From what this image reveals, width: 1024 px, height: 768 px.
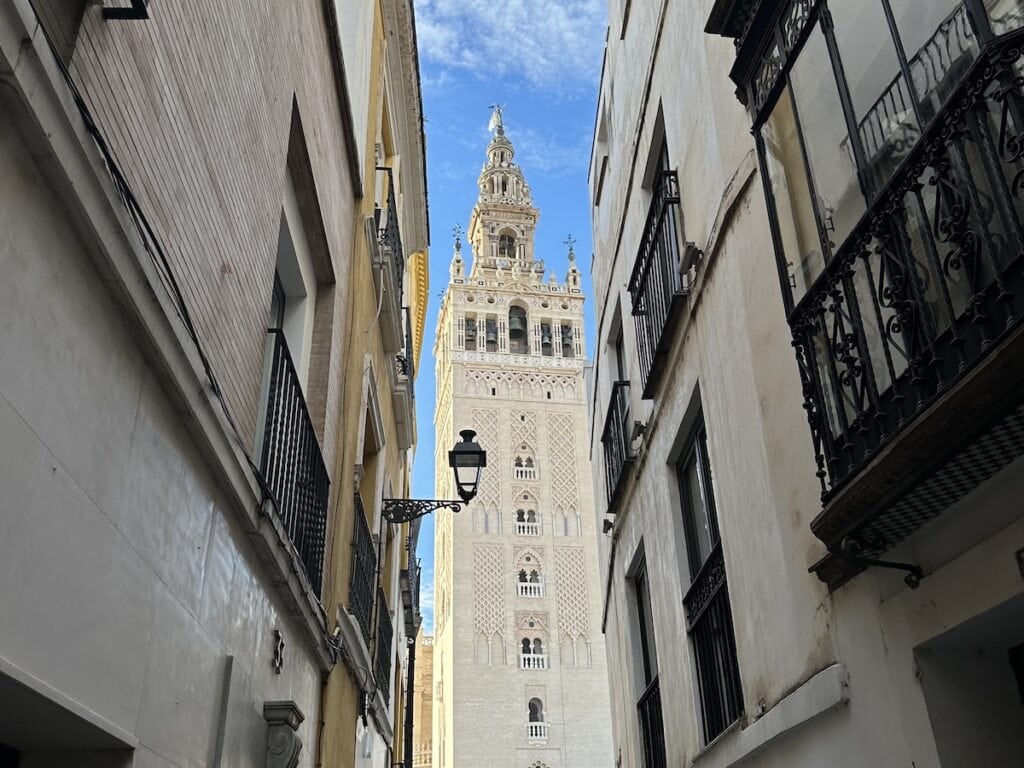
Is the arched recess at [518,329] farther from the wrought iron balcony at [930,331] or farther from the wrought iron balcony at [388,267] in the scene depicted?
the wrought iron balcony at [930,331]

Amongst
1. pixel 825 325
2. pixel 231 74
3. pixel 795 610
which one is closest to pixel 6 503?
pixel 231 74

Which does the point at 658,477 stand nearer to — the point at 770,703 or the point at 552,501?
the point at 770,703

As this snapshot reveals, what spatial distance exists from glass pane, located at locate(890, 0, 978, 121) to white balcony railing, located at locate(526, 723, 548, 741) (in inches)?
1876

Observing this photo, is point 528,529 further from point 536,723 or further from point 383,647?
point 383,647

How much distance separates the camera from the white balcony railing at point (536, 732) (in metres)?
47.9

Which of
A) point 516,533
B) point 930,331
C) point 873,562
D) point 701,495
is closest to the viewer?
point 930,331

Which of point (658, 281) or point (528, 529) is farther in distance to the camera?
point (528, 529)

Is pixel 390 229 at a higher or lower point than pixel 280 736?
higher

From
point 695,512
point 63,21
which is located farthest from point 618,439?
point 63,21

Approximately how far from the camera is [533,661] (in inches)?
1964

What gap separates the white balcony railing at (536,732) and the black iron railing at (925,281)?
46.9 metres

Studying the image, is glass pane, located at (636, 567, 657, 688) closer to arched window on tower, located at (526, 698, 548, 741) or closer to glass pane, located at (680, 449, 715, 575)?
glass pane, located at (680, 449, 715, 575)

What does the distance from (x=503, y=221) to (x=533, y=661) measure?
1114 inches

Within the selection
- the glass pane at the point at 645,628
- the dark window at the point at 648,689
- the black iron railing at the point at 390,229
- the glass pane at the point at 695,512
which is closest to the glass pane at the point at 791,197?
the glass pane at the point at 695,512
